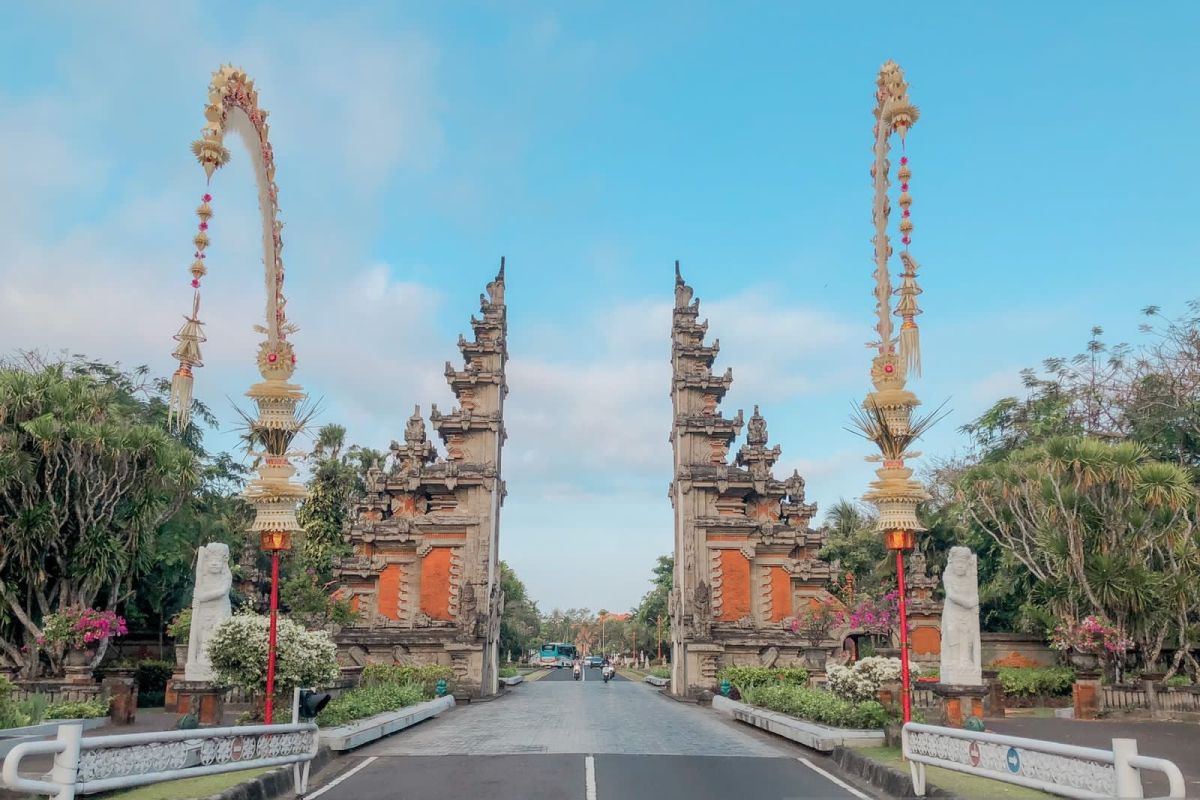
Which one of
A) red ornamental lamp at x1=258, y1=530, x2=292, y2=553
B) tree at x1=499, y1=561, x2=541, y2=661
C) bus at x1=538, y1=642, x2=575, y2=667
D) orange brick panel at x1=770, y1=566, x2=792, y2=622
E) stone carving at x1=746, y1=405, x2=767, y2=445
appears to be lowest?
bus at x1=538, y1=642, x2=575, y2=667

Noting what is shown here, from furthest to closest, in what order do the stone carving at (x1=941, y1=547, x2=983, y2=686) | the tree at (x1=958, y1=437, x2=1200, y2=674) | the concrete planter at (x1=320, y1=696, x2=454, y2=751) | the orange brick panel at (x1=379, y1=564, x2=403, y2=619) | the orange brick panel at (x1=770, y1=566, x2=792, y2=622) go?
1. the orange brick panel at (x1=770, y1=566, x2=792, y2=622)
2. the orange brick panel at (x1=379, y1=564, x2=403, y2=619)
3. the tree at (x1=958, y1=437, x2=1200, y2=674)
4. the stone carving at (x1=941, y1=547, x2=983, y2=686)
5. the concrete planter at (x1=320, y1=696, x2=454, y2=751)

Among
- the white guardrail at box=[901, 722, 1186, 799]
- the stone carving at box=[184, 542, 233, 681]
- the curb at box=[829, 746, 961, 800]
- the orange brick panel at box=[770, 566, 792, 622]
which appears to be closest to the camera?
the white guardrail at box=[901, 722, 1186, 799]

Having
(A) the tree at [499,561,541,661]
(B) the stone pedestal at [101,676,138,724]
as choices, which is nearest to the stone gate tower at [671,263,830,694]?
(B) the stone pedestal at [101,676,138,724]

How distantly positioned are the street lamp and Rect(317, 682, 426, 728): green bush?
3.37m

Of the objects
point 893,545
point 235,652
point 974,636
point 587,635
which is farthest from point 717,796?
point 587,635

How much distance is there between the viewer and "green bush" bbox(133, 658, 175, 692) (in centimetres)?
2631

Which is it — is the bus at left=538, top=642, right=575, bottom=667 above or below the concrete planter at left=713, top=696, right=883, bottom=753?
below

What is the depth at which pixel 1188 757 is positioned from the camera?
1380 centimetres

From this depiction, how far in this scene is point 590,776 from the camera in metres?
12.0

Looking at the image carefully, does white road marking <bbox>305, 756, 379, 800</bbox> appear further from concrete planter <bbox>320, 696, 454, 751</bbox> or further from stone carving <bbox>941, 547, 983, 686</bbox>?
stone carving <bbox>941, 547, 983, 686</bbox>

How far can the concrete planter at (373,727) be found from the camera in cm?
1422

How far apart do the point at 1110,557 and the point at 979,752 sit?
18.2m

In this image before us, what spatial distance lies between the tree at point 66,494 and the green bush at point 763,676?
61.6ft

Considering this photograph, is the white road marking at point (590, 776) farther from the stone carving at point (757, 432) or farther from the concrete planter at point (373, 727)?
the stone carving at point (757, 432)
